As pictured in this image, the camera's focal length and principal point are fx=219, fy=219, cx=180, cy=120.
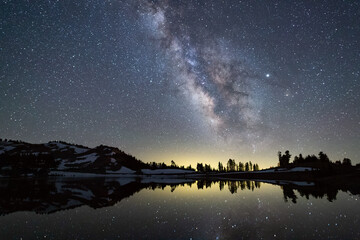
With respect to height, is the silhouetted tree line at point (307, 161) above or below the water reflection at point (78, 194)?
above

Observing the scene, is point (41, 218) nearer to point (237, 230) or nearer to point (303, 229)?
point (237, 230)

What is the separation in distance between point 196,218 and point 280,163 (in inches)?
6417

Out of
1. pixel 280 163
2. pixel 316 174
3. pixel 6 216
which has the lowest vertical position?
pixel 6 216

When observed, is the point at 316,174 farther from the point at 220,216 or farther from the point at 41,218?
the point at 41,218

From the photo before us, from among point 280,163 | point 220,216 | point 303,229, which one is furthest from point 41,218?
point 280,163

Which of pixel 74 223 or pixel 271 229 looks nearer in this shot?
pixel 271 229

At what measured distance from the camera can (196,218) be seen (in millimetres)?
20188

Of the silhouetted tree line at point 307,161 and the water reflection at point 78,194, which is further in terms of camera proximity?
the silhouetted tree line at point 307,161

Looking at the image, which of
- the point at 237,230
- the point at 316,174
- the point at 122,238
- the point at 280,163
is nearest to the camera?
the point at 122,238

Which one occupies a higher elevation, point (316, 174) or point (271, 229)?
point (316, 174)

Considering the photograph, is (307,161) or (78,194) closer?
(78,194)

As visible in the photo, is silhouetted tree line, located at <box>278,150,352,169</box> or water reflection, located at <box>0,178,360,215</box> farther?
silhouetted tree line, located at <box>278,150,352,169</box>

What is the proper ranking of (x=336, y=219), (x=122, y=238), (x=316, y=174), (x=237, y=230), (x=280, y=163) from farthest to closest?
(x=280, y=163), (x=316, y=174), (x=336, y=219), (x=237, y=230), (x=122, y=238)

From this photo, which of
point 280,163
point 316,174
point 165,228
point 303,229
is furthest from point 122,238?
point 280,163
